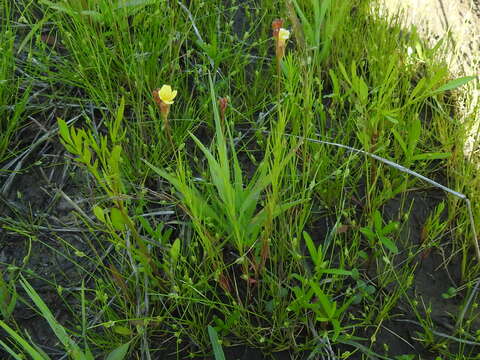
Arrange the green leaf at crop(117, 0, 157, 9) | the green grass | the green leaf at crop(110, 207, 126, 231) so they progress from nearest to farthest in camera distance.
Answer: the green leaf at crop(110, 207, 126, 231) → the green grass → the green leaf at crop(117, 0, 157, 9)

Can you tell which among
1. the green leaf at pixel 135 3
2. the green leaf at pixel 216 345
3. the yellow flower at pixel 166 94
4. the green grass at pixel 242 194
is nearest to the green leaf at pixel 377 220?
the green grass at pixel 242 194

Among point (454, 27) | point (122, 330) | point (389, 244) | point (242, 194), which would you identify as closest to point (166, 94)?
point (242, 194)

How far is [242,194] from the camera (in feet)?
4.17

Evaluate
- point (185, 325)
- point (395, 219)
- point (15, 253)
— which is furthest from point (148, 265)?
point (395, 219)

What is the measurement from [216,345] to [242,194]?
0.36m

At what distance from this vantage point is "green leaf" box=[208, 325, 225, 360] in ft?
3.89

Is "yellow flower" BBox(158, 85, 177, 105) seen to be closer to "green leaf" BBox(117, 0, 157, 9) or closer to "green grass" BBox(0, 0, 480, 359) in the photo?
"green grass" BBox(0, 0, 480, 359)

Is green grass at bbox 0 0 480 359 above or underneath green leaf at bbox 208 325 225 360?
above

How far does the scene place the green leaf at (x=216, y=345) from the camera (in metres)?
1.19

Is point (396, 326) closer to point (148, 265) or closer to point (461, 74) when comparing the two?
point (148, 265)

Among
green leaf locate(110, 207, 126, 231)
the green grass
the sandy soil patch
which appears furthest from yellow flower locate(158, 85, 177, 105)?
the sandy soil patch

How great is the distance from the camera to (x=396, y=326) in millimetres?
1332

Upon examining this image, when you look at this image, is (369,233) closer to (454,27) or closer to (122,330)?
(122,330)

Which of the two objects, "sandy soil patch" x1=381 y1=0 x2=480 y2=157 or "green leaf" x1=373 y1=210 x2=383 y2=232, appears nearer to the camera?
"green leaf" x1=373 y1=210 x2=383 y2=232
